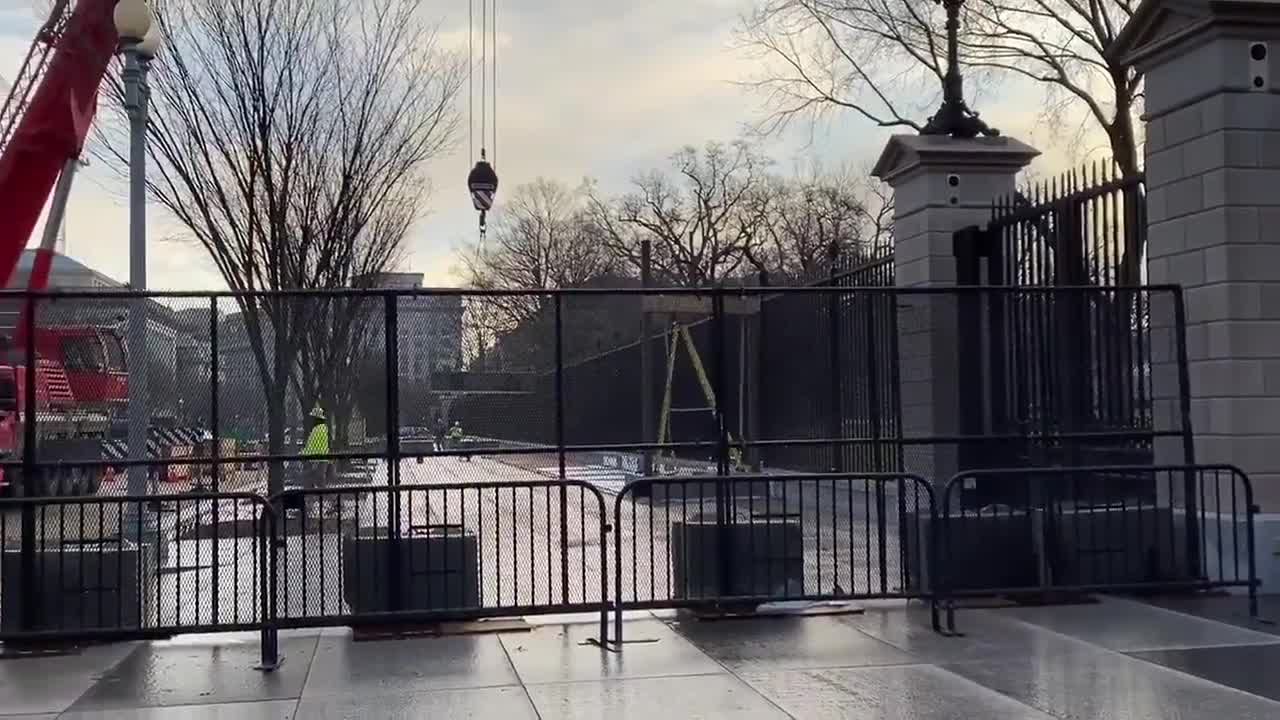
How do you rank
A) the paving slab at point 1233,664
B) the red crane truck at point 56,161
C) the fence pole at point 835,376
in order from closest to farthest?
1. the paving slab at point 1233,664
2. the fence pole at point 835,376
3. the red crane truck at point 56,161

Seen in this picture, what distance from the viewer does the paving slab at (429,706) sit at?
24.3 ft

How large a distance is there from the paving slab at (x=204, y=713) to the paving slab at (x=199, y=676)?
0.10 meters

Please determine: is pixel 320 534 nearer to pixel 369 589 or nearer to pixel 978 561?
pixel 369 589

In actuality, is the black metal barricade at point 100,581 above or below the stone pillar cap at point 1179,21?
below

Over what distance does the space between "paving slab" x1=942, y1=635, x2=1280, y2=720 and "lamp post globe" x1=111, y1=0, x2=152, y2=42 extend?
361 inches

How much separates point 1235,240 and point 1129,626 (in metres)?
3.47

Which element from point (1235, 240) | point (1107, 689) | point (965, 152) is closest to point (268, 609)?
point (1107, 689)

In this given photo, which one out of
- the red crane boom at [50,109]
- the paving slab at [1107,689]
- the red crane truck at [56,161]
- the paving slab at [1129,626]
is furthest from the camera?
the red crane boom at [50,109]

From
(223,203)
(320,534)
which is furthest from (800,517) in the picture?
(223,203)

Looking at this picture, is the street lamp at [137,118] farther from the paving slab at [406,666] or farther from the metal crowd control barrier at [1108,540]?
the metal crowd control barrier at [1108,540]

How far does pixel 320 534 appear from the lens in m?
10.0

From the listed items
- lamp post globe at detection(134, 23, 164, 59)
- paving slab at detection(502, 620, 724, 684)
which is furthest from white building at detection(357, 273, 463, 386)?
lamp post globe at detection(134, 23, 164, 59)

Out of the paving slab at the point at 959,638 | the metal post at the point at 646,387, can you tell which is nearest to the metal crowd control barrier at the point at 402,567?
the metal post at the point at 646,387

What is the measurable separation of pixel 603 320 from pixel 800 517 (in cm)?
416
